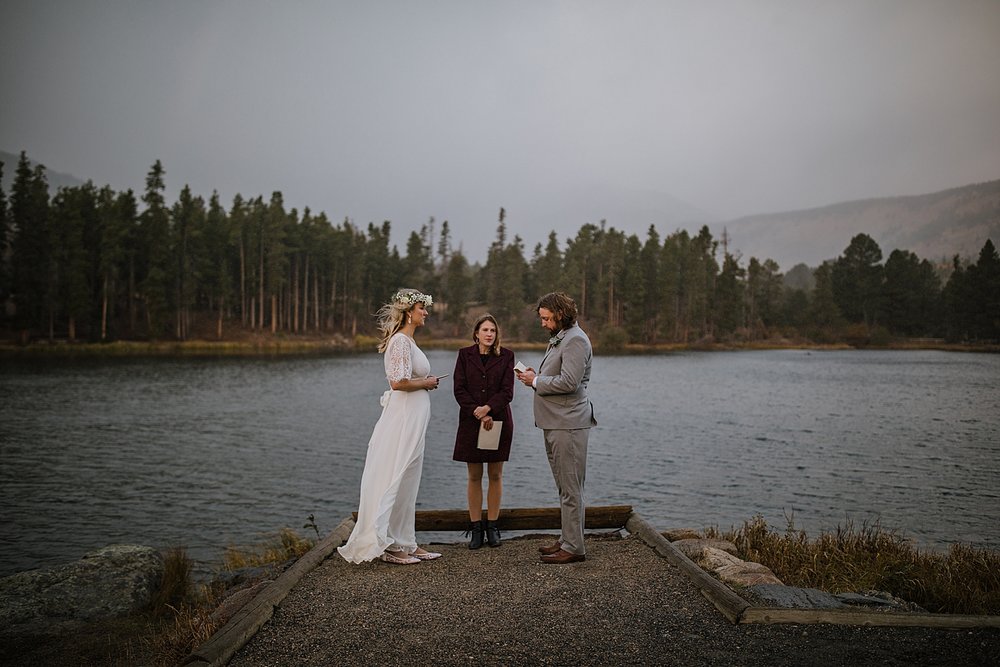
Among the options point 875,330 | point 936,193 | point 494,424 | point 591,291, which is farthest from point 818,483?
point 936,193

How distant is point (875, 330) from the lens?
90.4 meters

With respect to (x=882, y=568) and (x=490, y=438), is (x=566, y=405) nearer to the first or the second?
(x=490, y=438)

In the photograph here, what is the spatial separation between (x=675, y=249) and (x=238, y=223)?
61.4 metres

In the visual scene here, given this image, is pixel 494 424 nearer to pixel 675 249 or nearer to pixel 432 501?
pixel 432 501

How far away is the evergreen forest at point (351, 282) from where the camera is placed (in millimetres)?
64688

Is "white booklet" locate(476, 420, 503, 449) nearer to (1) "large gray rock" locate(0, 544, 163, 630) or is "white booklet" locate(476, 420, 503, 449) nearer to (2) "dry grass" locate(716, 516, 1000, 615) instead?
(2) "dry grass" locate(716, 516, 1000, 615)

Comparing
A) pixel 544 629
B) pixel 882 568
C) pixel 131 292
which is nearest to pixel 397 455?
pixel 544 629

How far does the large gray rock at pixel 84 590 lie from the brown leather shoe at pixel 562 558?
582cm

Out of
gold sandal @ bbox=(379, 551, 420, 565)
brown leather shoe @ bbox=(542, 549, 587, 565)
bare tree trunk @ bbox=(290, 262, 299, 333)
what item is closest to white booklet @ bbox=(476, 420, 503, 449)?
brown leather shoe @ bbox=(542, 549, 587, 565)

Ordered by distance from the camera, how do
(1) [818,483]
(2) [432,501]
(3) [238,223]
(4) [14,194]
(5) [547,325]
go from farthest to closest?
(3) [238,223] < (4) [14,194] < (1) [818,483] < (2) [432,501] < (5) [547,325]

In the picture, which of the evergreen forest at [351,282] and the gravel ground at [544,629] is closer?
the gravel ground at [544,629]

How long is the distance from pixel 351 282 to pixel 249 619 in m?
90.0

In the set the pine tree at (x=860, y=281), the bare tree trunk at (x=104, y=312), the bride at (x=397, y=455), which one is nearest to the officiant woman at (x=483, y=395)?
the bride at (x=397, y=455)

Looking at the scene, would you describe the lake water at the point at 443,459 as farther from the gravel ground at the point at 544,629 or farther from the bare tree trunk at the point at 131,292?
the bare tree trunk at the point at 131,292
